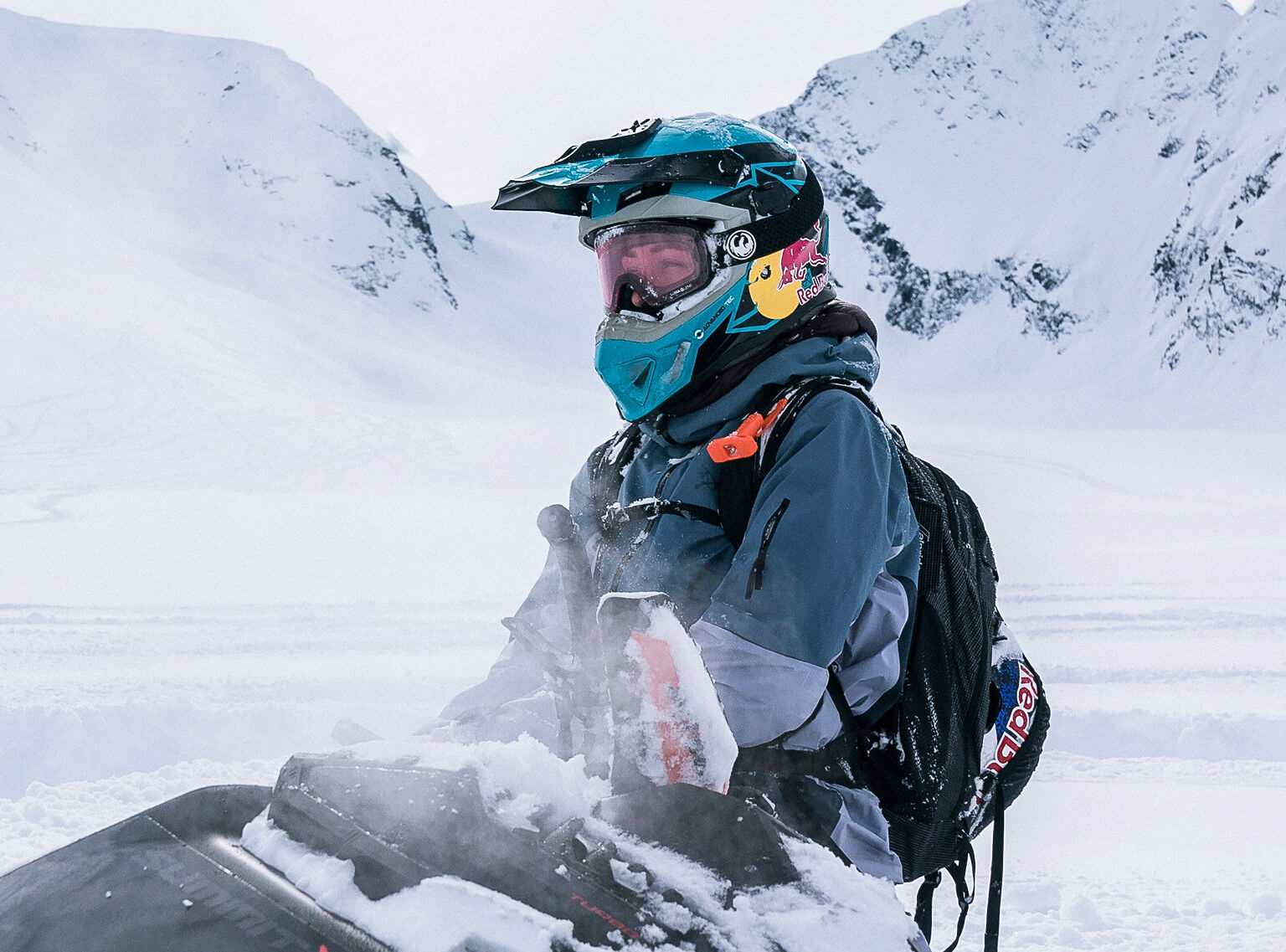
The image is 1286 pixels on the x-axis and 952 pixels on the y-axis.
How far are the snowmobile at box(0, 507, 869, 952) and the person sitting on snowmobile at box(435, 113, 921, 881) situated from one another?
332 millimetres

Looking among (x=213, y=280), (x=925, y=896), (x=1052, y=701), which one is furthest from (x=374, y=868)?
(x=213, y=280)

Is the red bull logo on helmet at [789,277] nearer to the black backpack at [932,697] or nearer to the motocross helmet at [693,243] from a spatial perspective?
the motocross helmet at [693,243]

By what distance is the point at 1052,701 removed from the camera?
6262 mm

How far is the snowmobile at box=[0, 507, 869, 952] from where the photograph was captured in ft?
4.02

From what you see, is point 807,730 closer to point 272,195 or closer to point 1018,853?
point 1018,853

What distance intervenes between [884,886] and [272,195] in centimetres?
7608

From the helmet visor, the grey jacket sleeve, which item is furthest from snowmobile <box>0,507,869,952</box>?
the helmet visor

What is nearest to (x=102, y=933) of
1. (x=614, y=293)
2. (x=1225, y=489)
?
(x=614, y=293)

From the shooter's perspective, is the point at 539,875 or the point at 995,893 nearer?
the point at 539,875

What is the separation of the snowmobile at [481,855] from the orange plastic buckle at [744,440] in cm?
65

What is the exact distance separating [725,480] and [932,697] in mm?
584

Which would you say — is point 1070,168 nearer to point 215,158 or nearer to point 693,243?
point 215,158

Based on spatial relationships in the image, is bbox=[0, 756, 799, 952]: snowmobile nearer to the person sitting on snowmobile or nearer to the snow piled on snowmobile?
the snow piled on snowmobile

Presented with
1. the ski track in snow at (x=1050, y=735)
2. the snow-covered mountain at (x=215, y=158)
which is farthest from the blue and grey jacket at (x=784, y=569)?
the snow-covered mountain at (x=215, y=158)
